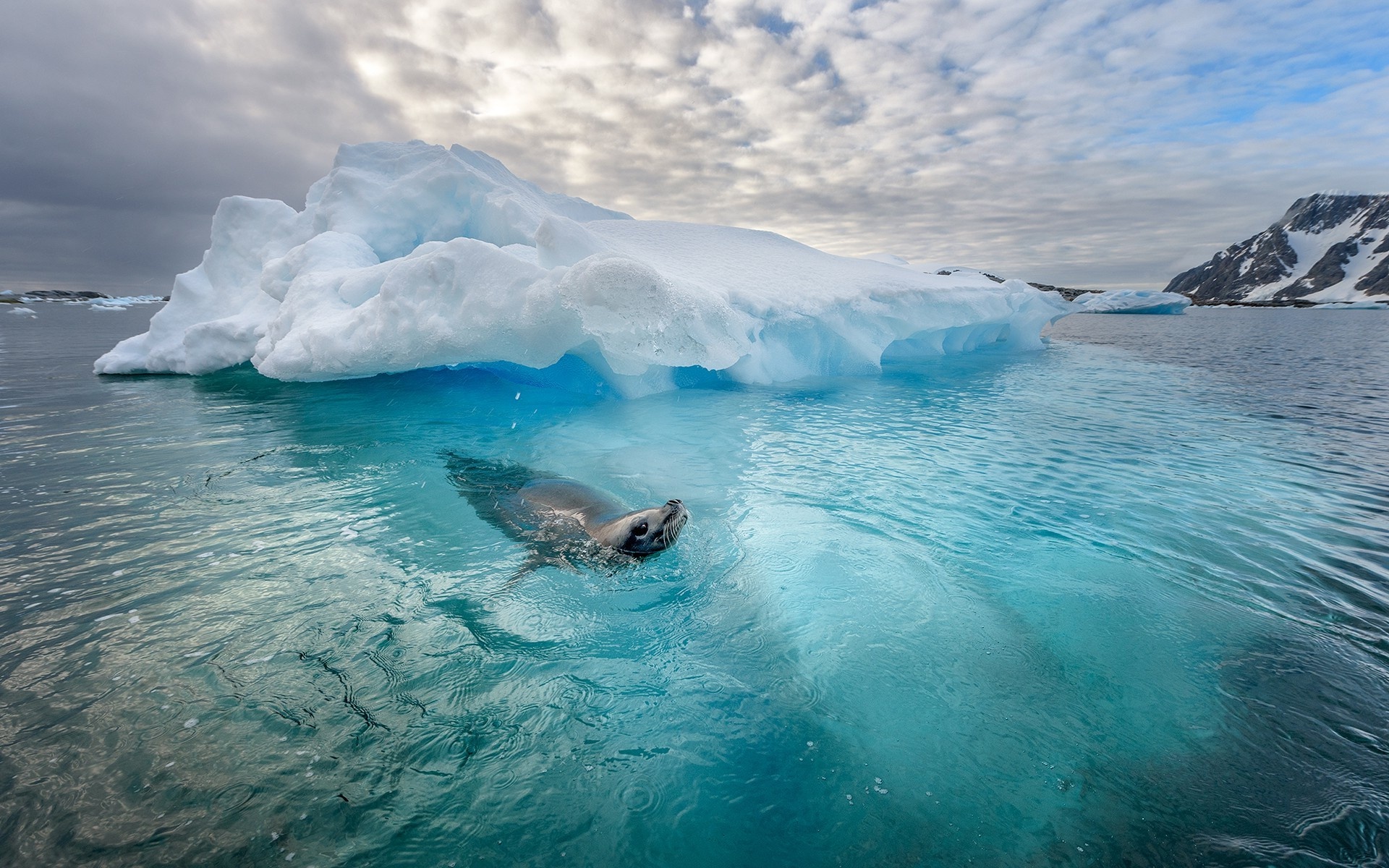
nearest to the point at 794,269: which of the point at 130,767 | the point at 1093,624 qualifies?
the point at 1093,624

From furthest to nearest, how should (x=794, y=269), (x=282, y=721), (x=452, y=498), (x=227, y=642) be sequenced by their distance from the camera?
1. (x=794, y=269)
2. (x=452, y=498)
3. (x=227, y=642)
4. (x=282, y=721)

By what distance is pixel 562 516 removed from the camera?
4.66 meters

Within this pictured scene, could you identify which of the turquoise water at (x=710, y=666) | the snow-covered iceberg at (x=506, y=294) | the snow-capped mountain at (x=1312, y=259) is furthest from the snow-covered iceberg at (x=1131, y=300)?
the snow-capped mountain at (x=1312, y=259)

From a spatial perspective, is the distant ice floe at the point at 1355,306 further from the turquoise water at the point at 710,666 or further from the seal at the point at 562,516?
the seal at the point at 562,516

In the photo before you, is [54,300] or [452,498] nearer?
[452,498]

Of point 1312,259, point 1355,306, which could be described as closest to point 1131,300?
point 1355,306

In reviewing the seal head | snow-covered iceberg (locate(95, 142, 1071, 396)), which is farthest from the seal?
snow-covered iceberg (locate(95, 142, 1071, 396))

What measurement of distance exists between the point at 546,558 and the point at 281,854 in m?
2.28

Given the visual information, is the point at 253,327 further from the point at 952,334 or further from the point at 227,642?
the point at 952,334

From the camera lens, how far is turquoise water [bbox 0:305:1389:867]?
6.75 feet

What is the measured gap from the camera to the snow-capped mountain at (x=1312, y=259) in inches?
3784

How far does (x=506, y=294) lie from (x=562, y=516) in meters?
4.45

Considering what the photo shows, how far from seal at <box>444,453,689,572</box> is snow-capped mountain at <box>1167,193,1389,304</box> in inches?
4991

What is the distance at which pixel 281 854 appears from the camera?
6.25 ft
